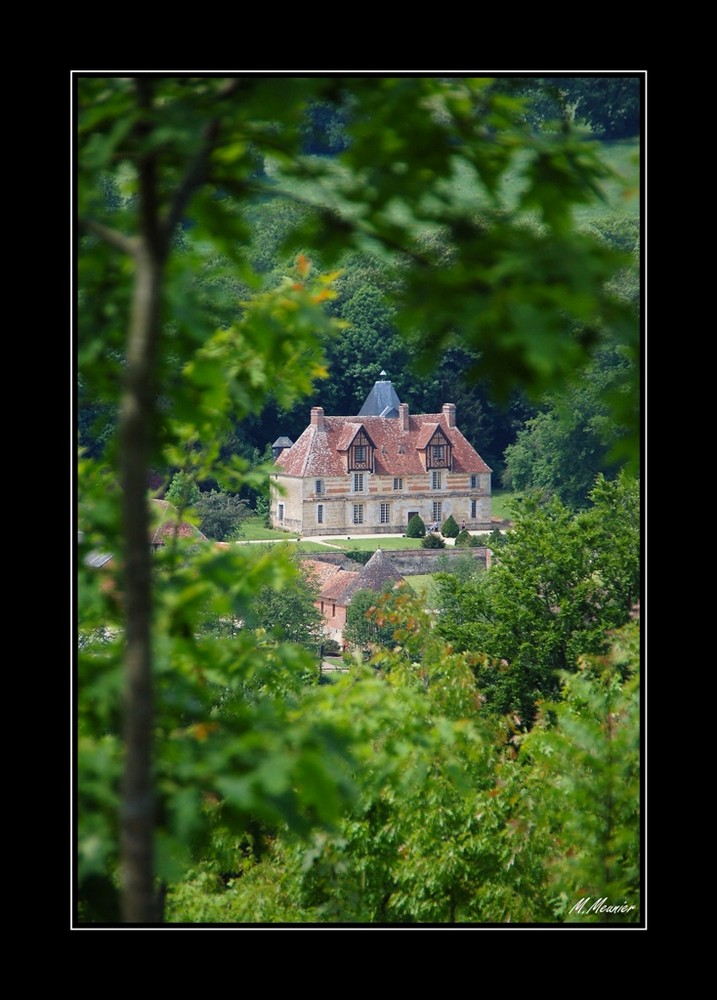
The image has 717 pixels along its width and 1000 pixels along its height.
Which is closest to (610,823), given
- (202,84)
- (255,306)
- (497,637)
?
(255,306)

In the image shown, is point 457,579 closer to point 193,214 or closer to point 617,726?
point 617,726

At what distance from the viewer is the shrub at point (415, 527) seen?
8.38 meters

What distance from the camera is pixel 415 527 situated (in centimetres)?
874

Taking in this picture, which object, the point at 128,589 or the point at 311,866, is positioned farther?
the point at 311,866

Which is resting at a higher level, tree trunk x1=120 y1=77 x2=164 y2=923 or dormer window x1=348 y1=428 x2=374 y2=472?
dormer window x1=348 y1=428 x2=374 y2=472

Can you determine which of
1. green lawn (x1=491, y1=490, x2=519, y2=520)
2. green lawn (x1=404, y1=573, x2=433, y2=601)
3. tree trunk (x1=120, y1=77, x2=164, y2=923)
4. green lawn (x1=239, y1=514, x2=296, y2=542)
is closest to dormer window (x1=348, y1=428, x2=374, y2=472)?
green lawn (x1=239, y1=514, x2=296, y2=542)

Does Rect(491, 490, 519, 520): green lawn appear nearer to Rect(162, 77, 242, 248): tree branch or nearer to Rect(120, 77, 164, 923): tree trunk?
Rect(162, 77, 242, 248): tree branch

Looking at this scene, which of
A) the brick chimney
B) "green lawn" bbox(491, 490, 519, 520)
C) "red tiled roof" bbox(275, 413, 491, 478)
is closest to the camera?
"red tiled roof" bbox(275, 413, 491, 478)

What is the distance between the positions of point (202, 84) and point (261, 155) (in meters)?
0.25

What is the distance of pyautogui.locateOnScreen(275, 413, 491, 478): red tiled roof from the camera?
8.27 m

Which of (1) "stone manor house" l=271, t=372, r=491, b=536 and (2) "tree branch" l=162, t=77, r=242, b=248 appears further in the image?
(1) "stone manor house" l=271, t=372, r=491, b=536

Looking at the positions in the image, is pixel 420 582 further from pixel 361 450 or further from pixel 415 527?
pixel 415 527

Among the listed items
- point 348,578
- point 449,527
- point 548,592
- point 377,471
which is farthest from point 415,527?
point 548,592

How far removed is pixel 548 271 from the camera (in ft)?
6.02
